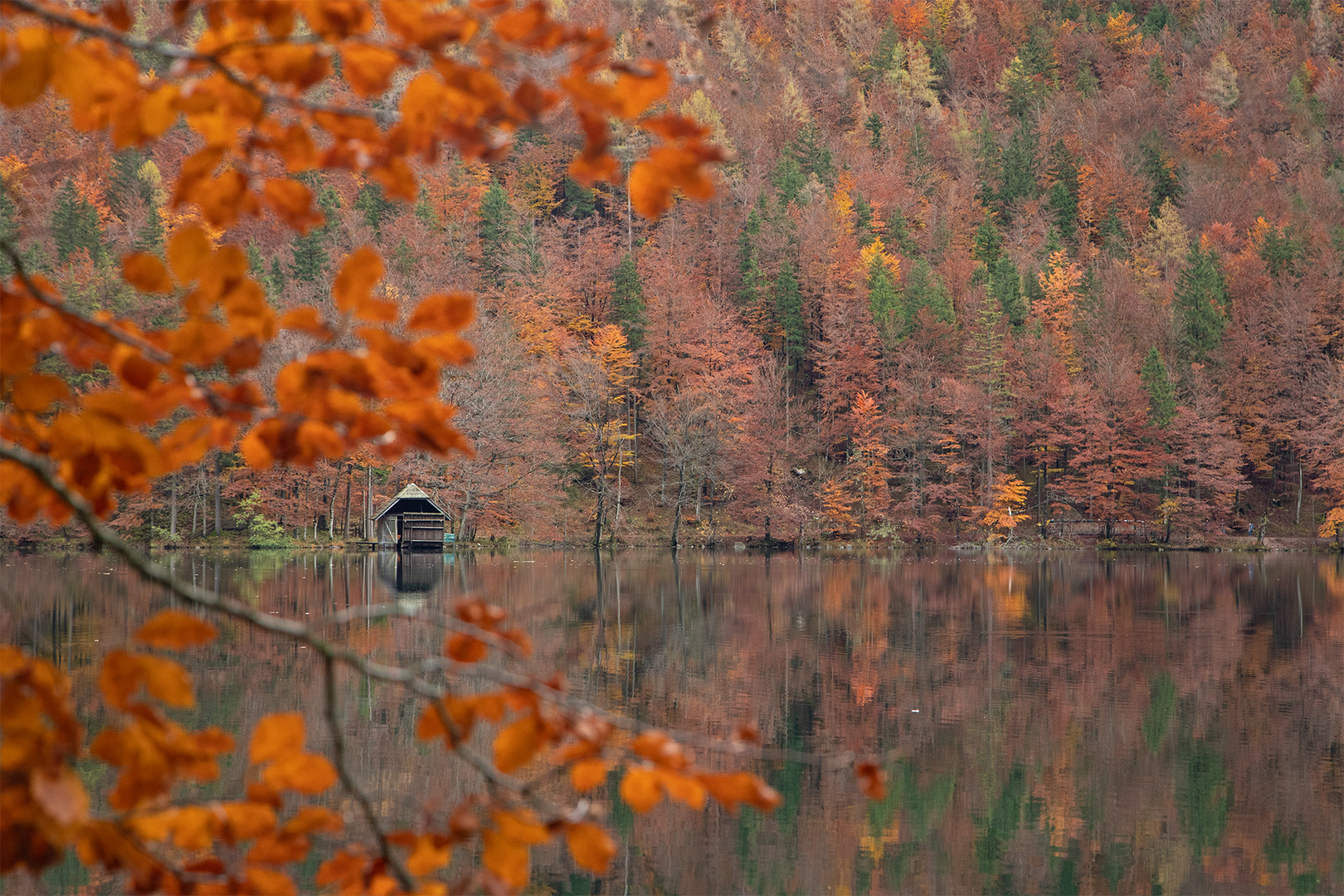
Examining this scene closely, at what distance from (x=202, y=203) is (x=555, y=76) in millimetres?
503

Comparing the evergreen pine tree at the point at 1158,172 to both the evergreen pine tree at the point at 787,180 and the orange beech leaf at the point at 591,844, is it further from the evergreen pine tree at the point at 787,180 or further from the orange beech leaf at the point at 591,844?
the orange beech leaf at the point at 591,844

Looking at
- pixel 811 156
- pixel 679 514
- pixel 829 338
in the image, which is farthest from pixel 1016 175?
pixel 679 514

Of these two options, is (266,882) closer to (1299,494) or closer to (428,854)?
(428,854)

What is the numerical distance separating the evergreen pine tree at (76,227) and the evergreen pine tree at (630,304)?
23.0 meters

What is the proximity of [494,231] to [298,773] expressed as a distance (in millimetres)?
63631

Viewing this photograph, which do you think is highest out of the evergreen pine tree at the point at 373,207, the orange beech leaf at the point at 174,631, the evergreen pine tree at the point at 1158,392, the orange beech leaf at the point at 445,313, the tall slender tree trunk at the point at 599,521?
the evergreen pine tree at the point at 373,207

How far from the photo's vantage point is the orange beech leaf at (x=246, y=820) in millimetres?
1452

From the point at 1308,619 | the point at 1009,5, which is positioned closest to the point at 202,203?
the point at 1308,619

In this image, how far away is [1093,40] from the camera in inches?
4001

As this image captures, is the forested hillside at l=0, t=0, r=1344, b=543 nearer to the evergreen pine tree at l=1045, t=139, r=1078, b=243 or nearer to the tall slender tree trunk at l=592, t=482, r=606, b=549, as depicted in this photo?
the evergreen pine tree at l=1045, t=139, r=1078, b=243

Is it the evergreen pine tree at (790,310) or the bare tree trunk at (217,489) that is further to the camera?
the evergreen pine tree at (790,310)

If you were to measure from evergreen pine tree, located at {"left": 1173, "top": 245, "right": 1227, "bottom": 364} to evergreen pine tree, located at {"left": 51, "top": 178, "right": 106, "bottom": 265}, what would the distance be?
165 feet

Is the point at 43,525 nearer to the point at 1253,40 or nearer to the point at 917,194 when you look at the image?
the point at 917,194

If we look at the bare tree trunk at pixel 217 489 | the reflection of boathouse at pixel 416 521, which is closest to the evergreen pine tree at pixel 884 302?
the reflection of boathouse at pixel 416 521
